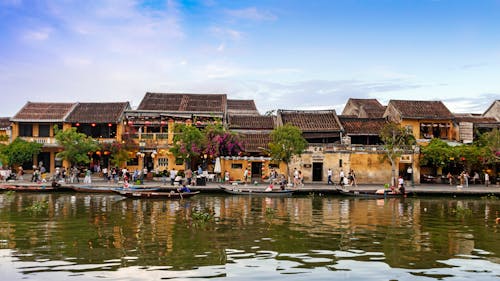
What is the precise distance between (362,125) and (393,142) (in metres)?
6.13

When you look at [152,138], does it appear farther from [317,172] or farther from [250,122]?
[317,172]

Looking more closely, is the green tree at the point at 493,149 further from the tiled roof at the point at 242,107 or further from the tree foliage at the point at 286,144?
the tiled roof at the point at 242,107

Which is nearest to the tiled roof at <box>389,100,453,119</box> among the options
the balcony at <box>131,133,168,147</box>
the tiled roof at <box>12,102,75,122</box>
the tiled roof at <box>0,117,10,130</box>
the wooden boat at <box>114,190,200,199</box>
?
the balcony at <box>131,133,168,147</box>

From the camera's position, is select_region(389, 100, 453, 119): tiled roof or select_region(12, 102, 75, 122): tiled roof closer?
select_region(12, 102, 75, 122): tiled roof

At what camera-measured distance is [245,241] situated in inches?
677

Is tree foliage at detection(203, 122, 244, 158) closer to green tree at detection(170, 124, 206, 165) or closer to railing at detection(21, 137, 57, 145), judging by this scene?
green tree at detection(170, 124, 206, 165)

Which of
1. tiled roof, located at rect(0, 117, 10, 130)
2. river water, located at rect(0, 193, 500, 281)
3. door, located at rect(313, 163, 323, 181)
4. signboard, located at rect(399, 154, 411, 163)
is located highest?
tiled roof, located at rect(0, 117, 10, 130)

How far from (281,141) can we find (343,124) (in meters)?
9.19

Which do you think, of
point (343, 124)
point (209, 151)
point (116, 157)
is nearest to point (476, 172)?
point (343, 124)

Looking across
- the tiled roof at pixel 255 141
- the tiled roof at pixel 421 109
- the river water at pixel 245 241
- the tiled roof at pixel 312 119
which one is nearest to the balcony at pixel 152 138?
the tiled roof at pixel 255 141

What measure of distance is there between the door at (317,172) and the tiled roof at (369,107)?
11.5m

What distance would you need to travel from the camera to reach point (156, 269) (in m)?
13.2

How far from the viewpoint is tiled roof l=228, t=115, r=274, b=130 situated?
4584 centimetres

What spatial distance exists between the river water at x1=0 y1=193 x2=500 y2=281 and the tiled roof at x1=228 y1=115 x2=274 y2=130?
18.1 meters
